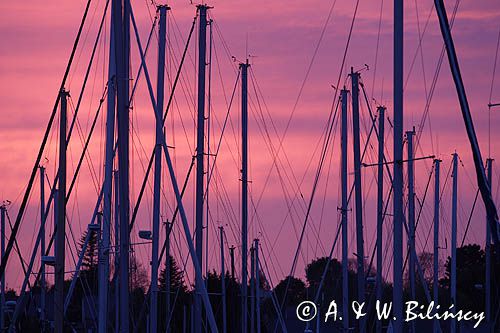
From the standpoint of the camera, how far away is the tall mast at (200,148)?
34750 mm

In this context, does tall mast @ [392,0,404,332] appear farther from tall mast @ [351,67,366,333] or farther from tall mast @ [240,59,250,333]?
tall mast @ [240,59,250,333]

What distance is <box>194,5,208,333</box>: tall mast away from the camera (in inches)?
1368

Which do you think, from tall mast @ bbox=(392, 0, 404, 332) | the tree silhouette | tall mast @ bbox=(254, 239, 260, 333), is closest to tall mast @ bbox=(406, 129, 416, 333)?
tall mast @ bbox=(254, 239, 260, 333)

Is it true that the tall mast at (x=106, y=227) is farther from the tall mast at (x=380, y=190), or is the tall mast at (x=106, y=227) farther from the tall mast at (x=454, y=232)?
the tall mast at (x=454, y=232)

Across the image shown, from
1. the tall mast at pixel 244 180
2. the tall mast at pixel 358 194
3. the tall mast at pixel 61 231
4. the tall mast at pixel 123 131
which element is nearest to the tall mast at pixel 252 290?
the tall mast at pixel 244 180

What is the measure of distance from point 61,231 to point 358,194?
13645 millimetres

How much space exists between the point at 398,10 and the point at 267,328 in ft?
109

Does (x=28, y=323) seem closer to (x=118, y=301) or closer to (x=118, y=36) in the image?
(x=118, y=301)

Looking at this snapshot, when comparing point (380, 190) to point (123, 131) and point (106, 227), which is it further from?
point (123, 131)

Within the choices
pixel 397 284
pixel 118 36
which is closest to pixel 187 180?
pixel 118 36

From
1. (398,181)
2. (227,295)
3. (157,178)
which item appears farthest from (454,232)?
(398,181)

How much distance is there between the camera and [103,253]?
33250 mm

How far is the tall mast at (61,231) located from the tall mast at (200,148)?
4.38m

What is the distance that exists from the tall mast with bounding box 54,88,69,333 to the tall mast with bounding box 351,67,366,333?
38.4ft
